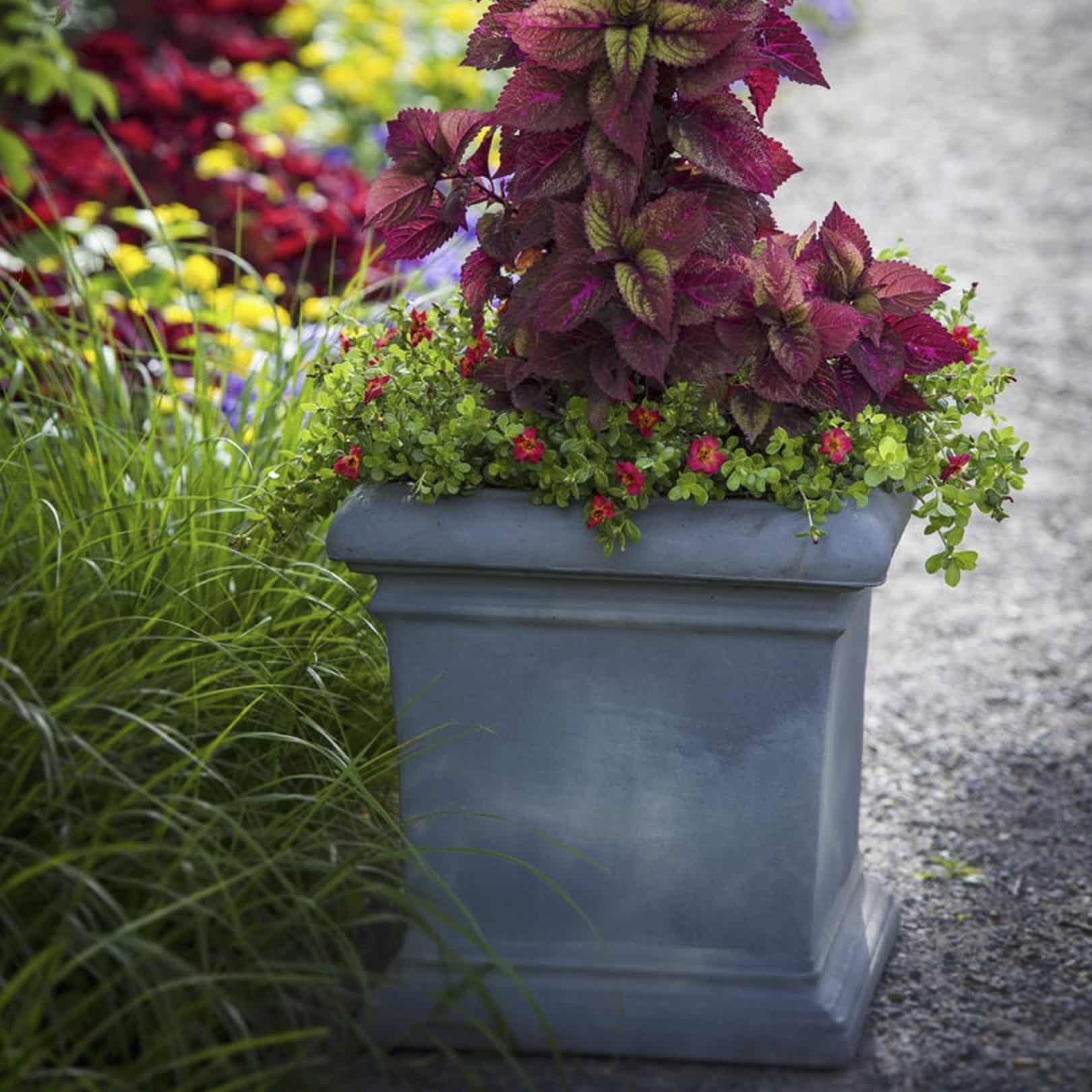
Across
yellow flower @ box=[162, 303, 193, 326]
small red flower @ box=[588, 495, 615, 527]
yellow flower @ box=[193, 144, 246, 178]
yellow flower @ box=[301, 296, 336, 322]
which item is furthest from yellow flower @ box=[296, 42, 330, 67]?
small red flower @ box=[588, 495, 615, 527]

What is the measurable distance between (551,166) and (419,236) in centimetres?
23

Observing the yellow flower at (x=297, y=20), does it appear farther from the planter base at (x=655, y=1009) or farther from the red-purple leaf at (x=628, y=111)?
the planter base at (x=655, y=1009)

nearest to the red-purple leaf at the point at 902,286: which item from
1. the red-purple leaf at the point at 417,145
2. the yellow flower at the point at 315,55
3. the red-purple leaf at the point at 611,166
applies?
the red-purple leaf at the point at 611,166

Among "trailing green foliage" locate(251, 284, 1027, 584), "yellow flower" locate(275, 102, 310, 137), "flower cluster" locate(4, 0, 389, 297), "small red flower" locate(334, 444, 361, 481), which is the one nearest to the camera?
"trailing green foliage" locate(251, 284, 1027, 584)

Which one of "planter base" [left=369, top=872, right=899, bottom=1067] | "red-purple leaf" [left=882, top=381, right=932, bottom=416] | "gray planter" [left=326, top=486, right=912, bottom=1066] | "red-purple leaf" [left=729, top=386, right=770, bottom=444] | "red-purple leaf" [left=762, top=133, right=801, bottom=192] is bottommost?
"planter base" [left=369, top=872, right=899, bottom=1067]

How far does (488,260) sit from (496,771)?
2.03 ft

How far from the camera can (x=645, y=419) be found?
5.89ft

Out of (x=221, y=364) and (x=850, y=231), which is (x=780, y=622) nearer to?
(x=850, y=231)

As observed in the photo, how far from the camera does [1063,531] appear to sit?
3781mm

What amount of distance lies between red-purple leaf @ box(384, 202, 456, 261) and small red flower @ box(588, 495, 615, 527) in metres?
0.41

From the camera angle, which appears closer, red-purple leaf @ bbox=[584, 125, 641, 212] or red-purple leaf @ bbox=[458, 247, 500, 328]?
red-purple leaf @ bbox=[584, 125, 641, 212]

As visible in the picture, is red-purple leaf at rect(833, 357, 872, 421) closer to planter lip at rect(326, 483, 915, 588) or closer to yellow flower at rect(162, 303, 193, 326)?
planter lip at rect(326, 483, 915, 588)

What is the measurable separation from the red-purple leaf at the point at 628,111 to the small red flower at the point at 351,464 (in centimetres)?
48

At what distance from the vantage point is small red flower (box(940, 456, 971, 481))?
1.87 metres
